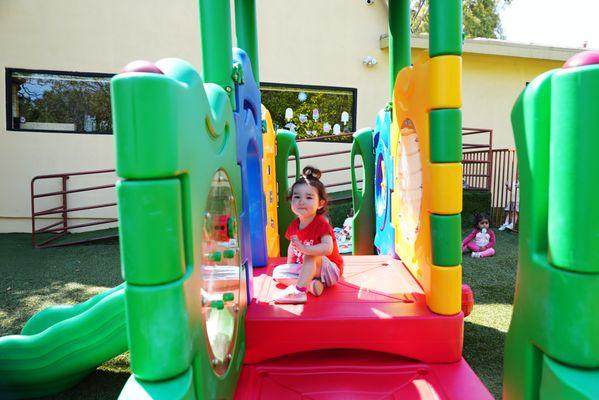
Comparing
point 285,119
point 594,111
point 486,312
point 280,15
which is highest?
point 280,15

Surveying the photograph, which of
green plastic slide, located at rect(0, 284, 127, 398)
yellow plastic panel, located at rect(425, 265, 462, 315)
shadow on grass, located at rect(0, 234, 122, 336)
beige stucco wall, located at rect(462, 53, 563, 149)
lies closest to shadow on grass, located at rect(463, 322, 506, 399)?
yellow plastic panel, located at rect(425, 265, 462, 315)

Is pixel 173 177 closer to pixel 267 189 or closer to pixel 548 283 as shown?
pixel 548 283

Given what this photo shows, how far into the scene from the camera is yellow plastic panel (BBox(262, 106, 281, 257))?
3256mm

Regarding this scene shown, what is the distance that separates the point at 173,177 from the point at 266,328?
3.48ft

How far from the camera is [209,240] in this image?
127cm

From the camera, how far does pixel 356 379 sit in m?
1.73

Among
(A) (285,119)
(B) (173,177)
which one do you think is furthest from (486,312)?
(A) (285,119)

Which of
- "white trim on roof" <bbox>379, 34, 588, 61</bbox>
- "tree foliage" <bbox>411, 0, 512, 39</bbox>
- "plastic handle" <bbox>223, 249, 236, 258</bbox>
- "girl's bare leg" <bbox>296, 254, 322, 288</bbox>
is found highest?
"tree foliage" <bbox>411, 0, 512, 39</bbox>

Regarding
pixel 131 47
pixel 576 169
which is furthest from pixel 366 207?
pixel 131 47

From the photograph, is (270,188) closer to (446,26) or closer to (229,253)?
(229,253)

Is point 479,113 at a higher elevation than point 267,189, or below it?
higher

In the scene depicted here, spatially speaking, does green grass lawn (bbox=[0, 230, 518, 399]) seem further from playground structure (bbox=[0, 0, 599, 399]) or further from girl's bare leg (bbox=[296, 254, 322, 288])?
girl's bare leg (bbox=[296, 254, 322, 288])

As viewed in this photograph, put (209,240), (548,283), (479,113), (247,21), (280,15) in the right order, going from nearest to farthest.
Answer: (548,283) < (209,240) < (247,21) < (280,15) < (479,113)

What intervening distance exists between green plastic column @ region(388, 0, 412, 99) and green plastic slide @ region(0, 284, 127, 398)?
82.4 inches
